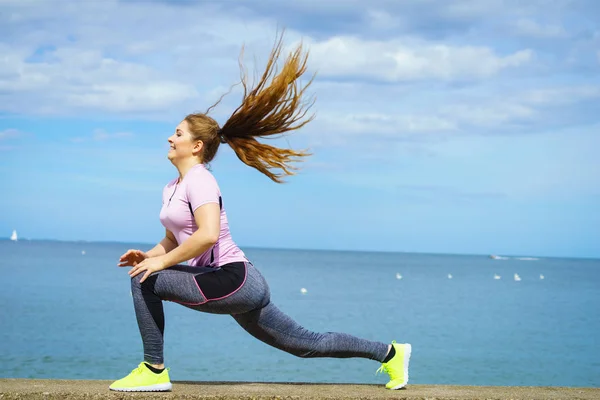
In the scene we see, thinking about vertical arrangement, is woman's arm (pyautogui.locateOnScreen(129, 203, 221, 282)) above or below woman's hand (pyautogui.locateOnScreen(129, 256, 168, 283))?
above

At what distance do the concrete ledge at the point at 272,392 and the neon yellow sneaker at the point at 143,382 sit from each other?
69mm

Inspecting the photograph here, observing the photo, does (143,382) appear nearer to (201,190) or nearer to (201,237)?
(201,237)

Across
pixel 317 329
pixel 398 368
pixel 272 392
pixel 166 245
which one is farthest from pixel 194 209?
pixel 317 329

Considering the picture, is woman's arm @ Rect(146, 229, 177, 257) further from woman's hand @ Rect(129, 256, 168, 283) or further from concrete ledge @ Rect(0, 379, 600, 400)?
concrete ledge @ Rect(0, 379, 600, 400)

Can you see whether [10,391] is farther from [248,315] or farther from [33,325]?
[33,325]

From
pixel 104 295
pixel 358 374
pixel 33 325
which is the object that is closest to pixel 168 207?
pixel 358 374

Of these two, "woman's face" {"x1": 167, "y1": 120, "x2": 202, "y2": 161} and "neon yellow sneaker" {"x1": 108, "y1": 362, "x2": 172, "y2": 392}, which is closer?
"neon yellow sneaker" {"x1": 108, "y1": 362, "x2": 172, "y2": 392}

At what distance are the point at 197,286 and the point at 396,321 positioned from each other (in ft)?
95.2

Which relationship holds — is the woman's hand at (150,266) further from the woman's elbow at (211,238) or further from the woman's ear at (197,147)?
the woman's ear at (197,147)

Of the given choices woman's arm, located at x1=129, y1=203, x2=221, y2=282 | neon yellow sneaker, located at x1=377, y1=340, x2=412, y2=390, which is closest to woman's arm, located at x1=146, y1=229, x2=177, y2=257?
woman's arm, located at x1=129, y1=203, x2=221, y2=282

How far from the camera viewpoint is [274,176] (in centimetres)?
532

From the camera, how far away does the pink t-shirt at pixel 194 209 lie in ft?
15.7

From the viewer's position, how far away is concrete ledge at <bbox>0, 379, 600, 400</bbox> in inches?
Answer: 186

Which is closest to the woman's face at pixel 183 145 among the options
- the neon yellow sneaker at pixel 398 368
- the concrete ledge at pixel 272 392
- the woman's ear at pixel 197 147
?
the woman's ear at pixel 197 147
